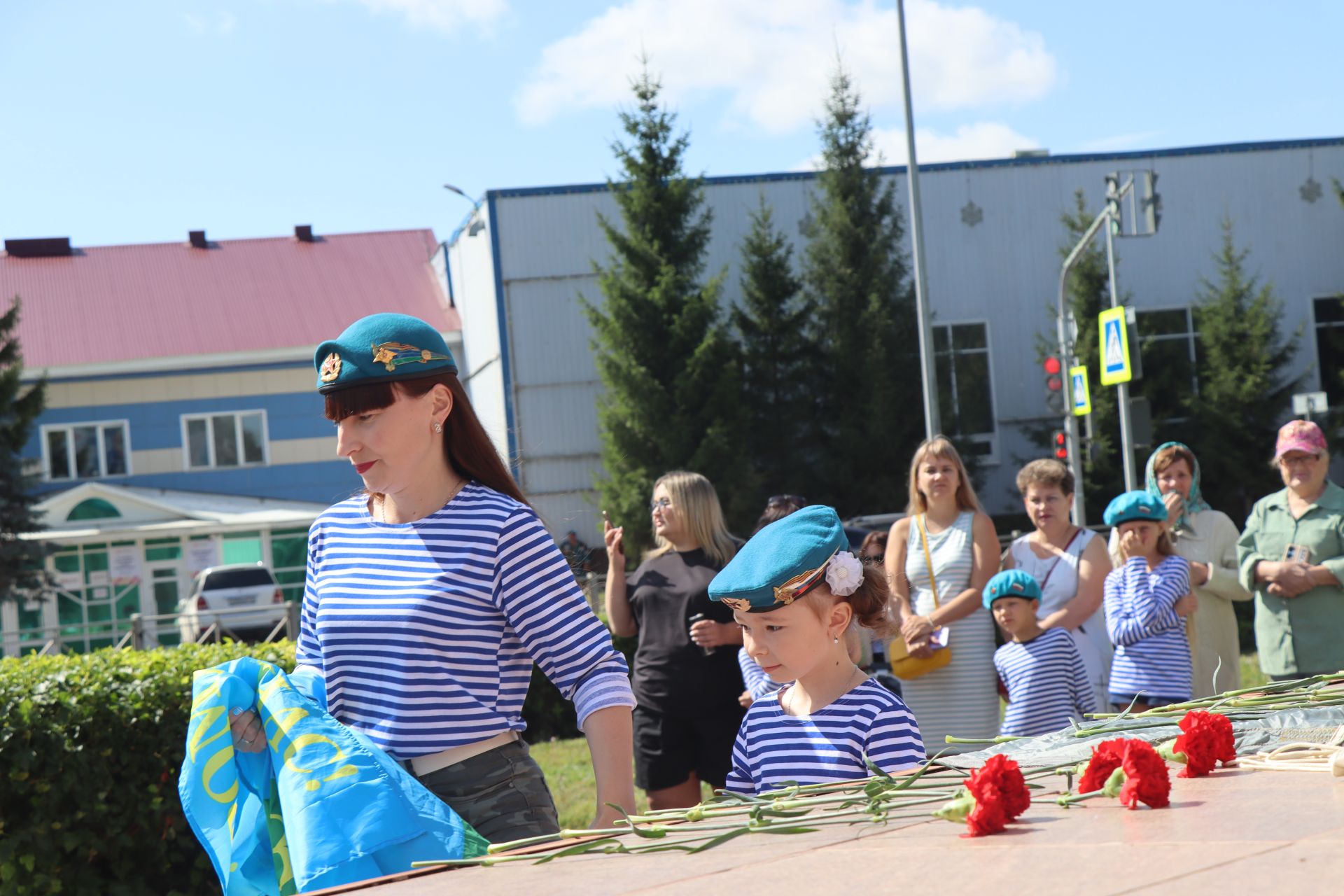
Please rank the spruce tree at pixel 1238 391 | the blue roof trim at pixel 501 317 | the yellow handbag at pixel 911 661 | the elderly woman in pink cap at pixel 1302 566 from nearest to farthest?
1. the yellow handbag at pixel 911 661
2. the elderly woman in pink cap at pixel 1302 566
3. the spruce tree at pixel 1238 391
4. the blue roof trim at pixel 501 317

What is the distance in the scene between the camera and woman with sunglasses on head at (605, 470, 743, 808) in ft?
18.5

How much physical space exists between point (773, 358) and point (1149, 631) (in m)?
25.3

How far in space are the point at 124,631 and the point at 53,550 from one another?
2445mm

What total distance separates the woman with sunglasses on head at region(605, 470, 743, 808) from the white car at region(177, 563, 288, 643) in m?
20.6

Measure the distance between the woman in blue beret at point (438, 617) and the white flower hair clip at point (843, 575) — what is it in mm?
579

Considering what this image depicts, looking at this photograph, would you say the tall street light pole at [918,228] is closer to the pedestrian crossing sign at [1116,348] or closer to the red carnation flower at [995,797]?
the pedestrian crossing sign at [1116,348]

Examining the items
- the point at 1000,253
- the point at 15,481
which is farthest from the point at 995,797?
the point at 1000,253

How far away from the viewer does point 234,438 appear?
34.5 m

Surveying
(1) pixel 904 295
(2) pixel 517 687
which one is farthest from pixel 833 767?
(1) pixel 904 295

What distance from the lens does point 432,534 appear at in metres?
2.75

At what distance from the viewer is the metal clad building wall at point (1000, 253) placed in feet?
104

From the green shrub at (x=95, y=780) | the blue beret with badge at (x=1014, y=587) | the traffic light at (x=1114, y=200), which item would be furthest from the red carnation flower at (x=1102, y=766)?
the traffic light at (x=1114, y=200)

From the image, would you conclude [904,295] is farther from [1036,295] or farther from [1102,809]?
[1102,809]

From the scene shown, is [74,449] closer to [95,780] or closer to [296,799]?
[95,780]
